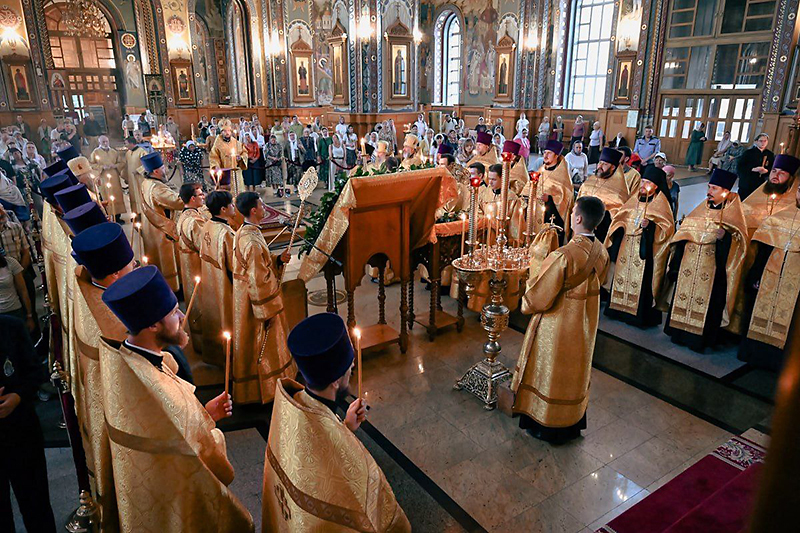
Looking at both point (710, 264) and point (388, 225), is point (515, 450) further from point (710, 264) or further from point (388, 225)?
point (710, 264)

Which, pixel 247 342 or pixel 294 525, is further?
pixel 247 342

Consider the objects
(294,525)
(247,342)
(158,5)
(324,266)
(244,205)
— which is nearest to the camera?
(294,525)

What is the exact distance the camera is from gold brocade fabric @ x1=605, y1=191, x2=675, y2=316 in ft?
19.6

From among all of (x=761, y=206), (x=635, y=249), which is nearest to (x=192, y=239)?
(x=635, y=249)

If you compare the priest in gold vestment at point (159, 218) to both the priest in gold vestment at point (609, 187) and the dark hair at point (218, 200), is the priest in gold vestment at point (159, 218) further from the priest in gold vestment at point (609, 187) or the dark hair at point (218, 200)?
the priest in gold vestment at point (609, 187)

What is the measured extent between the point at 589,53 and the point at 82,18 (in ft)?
72.0

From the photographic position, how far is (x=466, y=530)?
135 inches

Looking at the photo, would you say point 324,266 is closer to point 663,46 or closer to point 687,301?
point 687,301

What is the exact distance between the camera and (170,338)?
94.0 inches

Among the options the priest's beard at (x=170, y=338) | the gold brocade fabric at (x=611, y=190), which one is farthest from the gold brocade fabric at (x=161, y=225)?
the gold brocade fabric at (x=611, y=190)

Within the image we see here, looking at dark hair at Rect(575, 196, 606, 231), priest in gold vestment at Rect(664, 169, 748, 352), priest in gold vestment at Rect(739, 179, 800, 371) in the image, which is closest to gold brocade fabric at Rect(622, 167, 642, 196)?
priest in gold vestment at Rect(664, 169, 748, 352)

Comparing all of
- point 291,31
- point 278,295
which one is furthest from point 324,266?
point 291,31

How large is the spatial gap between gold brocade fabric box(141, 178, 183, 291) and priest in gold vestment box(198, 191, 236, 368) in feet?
5.70

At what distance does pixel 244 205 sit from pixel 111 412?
7.72 ft
